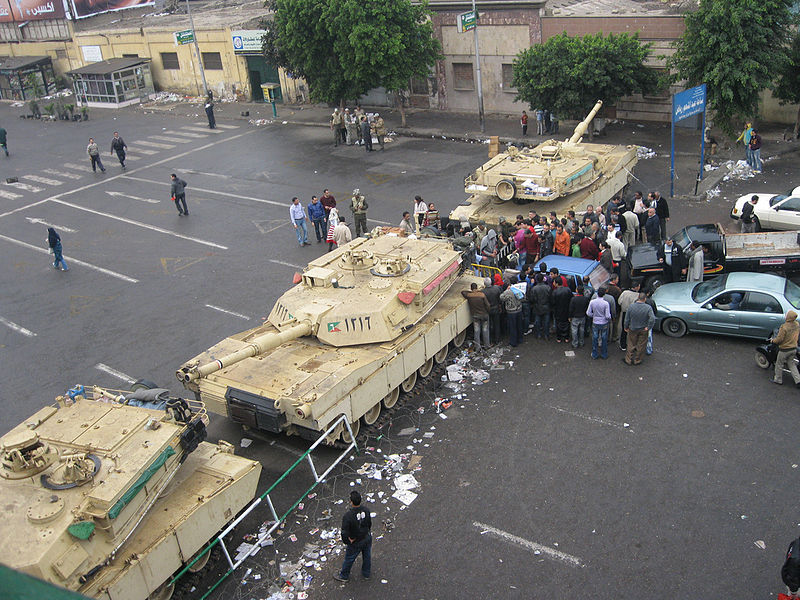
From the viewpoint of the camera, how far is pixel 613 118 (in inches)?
1221

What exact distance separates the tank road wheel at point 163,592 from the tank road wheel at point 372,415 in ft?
14.7

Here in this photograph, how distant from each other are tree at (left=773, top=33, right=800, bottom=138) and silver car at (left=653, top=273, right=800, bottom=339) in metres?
12.4

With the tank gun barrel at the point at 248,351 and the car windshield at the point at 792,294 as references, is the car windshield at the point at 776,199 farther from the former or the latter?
the tank gun barrel at the point at 248,351

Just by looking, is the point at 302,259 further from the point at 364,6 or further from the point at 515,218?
the point at 364,6

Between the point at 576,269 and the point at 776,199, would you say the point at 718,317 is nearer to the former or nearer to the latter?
the point at 576,269

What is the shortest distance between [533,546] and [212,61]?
38653 mm

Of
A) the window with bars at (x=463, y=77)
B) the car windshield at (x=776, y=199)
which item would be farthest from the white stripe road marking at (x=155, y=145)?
the car windshield at (x=776, y=199)

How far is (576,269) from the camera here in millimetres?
16500

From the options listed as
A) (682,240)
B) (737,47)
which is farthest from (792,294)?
(737,47)

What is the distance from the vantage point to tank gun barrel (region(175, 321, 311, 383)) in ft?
38.6

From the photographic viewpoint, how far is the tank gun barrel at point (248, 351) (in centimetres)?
1176

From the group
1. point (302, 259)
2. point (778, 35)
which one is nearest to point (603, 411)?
point (302, 259)

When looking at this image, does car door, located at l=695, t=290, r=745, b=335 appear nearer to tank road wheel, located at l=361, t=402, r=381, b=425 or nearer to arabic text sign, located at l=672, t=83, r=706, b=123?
tank road wheel, located at l=361, t=402, r=381, b=425

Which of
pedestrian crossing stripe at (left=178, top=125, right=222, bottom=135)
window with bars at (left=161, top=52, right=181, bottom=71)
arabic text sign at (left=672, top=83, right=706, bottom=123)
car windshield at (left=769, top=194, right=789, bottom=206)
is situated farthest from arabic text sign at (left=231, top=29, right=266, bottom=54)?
car windshield at (left=769, top=194, right=789, bottom=206)
